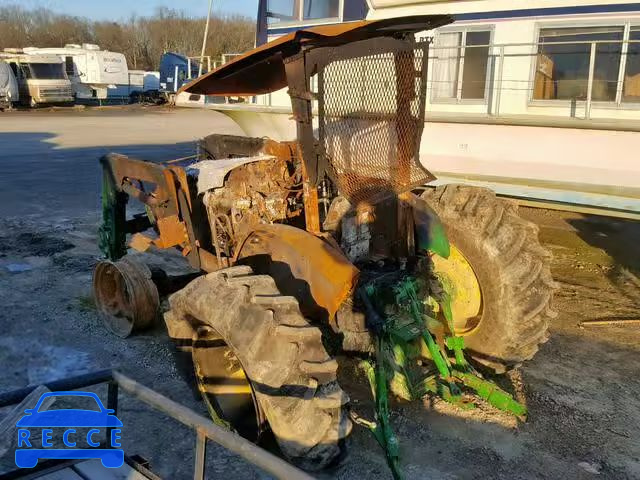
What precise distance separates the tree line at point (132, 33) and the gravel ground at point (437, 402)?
1899 inches

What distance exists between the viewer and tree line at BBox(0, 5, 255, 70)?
58.2 m

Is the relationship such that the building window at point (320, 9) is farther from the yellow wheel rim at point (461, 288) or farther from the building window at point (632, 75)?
the yellow wheel rim at point (461, 288)

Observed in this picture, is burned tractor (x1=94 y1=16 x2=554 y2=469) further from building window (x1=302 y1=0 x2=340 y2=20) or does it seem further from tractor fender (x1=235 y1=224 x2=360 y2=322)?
building window (x1=302 y1=0 x2=340 y2=20)

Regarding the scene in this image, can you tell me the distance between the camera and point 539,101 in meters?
7.35

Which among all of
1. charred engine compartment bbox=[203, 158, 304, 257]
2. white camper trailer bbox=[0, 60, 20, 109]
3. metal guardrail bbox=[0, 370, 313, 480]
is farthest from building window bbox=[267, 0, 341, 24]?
white camper trailer bbox=[0, 60, 20, 109]

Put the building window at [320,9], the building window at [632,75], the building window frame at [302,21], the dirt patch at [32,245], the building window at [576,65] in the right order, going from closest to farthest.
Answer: the building window at [632,75] < the building window at [576,65] < the dirt patch at [32,245] < the building window frame at [302,21] < the building window at [320,9]

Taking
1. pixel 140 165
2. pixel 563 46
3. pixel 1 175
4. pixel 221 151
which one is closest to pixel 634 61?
pixel 563 46

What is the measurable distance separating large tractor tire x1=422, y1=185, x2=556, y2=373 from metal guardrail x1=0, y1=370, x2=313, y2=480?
93.0 inches

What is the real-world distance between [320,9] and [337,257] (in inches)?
260

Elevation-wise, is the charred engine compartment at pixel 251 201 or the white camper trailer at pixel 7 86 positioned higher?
the white camper trailer at pixel 7 86

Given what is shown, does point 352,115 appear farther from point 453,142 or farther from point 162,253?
point 162,253

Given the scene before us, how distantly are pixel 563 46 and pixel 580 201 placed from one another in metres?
2.00

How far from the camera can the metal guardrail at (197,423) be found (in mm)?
1803

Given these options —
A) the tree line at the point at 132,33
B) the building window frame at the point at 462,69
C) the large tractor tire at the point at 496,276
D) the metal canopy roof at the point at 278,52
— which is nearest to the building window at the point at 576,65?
the building window frame at the point at 462,69
